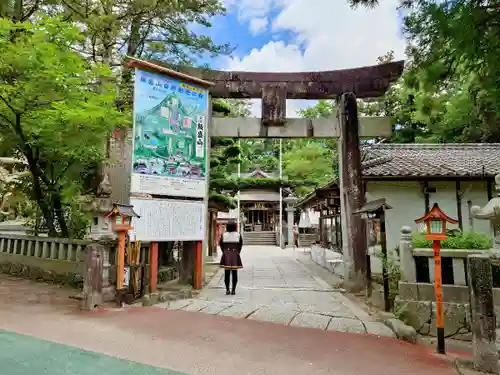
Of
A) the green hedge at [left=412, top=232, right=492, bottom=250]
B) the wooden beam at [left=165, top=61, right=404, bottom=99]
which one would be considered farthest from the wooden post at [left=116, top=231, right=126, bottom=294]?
the green hedge at [left=412, top=232, right=492, bottom=250]

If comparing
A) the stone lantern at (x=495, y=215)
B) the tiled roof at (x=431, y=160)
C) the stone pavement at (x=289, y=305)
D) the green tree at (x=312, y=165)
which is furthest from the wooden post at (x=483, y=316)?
the green tree at (x=312, y=165)

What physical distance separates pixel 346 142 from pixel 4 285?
9.65 metres

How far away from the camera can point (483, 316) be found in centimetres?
480

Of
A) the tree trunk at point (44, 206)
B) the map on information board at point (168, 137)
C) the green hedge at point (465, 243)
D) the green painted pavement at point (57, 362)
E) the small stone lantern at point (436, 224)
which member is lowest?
the green painted pavement at point (57, 362)

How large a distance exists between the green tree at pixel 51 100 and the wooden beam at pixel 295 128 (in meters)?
2.88

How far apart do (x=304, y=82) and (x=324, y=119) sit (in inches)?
47.9

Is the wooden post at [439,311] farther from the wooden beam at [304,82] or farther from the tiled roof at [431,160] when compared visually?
the tiled roof at [431,160]

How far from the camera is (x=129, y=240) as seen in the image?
24.4 feet

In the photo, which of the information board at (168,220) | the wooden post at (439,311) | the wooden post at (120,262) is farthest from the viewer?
the information board at (168,220)

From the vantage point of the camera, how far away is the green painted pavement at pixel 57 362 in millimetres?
3717

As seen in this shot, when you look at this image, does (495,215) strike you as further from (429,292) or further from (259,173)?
(259,173)

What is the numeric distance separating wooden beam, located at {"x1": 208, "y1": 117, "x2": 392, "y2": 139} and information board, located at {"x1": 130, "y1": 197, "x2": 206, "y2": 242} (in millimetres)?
2704

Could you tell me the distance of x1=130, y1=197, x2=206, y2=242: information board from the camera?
768 centimetres

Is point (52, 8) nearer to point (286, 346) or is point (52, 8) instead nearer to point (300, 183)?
point (286, 346)
